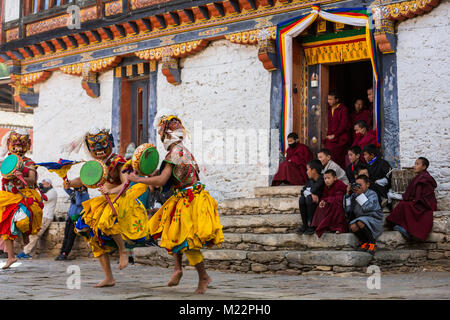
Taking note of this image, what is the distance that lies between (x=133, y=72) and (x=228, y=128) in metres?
2.64

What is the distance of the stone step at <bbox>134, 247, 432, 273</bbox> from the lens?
7.25 meters

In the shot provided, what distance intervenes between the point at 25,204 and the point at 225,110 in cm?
416

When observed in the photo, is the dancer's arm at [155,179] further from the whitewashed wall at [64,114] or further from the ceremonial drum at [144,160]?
the whitewashed wall at [64,114]

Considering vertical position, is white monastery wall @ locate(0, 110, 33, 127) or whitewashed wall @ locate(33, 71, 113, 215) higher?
white monastery wall @ locate(0, 110, 33, 127)

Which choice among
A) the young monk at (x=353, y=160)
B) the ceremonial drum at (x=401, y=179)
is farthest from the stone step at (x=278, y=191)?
the ceremonial drum at (x=401, y=179)

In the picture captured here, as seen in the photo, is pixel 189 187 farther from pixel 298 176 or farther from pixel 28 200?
pixel 298 176

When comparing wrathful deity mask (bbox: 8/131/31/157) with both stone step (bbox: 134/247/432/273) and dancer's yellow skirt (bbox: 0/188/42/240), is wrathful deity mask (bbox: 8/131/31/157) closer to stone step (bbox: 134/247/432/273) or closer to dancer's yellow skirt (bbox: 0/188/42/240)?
dancer's yellow skirt (bbox: 0/188/42/240)

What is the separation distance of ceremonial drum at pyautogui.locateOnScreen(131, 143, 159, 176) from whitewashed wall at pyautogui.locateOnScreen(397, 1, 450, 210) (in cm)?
461

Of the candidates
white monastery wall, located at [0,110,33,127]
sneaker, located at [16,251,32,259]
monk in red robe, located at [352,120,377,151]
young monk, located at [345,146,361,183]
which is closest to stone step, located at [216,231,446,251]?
young monk, located at [345,146,361,183]

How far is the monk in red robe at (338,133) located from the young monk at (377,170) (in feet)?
4.38

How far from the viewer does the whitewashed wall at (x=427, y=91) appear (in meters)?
8.80

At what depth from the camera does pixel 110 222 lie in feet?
19.2

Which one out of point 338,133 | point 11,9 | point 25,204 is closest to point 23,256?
point 25,204

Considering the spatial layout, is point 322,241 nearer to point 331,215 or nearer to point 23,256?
point 331,215
